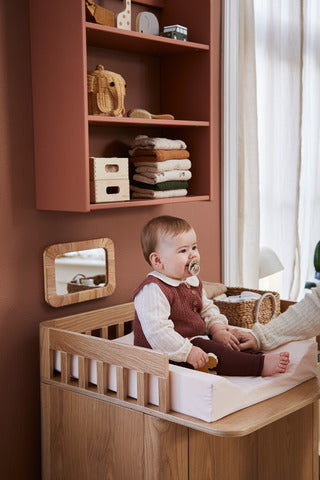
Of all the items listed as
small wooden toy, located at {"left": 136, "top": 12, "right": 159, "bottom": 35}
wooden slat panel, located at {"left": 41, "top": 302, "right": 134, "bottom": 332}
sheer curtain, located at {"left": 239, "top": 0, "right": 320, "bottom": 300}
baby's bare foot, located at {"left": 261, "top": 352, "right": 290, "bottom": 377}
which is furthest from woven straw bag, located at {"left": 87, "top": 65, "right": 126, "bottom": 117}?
sheer curtain, located at {"left": 239, "top": 0, "right": 320, "bottom": 300}

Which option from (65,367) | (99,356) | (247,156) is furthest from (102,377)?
(247,156)

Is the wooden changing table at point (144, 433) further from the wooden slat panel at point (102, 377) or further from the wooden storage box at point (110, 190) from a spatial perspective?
the wooden storage box at point (110, 190)

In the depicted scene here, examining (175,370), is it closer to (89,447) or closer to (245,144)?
(89,447)

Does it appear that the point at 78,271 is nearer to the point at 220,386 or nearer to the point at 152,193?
the point at 152,193

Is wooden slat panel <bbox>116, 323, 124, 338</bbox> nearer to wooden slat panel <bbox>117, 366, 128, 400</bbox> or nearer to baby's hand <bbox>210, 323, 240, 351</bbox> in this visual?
baby's hand <bbox>210, 323, 240, 351</bbox>

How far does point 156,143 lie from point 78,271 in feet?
1.60

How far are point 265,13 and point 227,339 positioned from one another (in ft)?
6.23

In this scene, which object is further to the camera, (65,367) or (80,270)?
(80,270)

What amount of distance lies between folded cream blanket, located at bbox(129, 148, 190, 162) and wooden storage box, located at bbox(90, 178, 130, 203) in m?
0.14

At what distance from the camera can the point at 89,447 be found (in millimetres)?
1749

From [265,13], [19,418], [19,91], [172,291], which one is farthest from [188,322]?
[265,13]

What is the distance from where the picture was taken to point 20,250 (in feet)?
6.16

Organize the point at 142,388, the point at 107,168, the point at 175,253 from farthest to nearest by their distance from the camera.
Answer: the point at 107,168 < the point at 175,253 < the point at 142,388

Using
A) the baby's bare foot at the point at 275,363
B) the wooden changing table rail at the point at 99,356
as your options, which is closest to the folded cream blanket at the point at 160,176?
the wooden changing table rail at the point at 99,356
